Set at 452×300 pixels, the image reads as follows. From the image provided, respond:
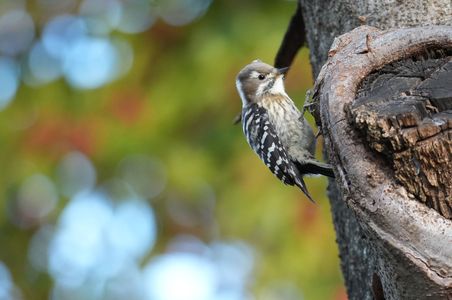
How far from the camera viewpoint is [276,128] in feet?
14.9

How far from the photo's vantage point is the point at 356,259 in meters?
3.02

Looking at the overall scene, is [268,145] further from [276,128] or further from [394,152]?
[394,152]

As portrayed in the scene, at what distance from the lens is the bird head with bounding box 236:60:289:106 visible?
15.4 ft

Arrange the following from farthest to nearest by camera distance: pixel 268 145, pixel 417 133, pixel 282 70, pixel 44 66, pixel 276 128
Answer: pixel 44 66
pixel 276 128
pixel 268 145
pixel 282 70
pixel 417 133

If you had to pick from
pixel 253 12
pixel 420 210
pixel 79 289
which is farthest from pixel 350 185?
pixel 79 289

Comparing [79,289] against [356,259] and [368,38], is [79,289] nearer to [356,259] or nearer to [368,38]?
[356,259]

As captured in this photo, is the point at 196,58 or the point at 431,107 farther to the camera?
the point at 196,58

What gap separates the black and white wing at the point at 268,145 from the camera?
4145mm

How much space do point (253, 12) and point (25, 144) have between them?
6.16 feet

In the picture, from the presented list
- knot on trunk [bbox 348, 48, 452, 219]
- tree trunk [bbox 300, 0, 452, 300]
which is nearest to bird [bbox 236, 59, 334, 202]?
tree trunk [bbox 300, 0, 452, 300]

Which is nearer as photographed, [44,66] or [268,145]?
[268,145]

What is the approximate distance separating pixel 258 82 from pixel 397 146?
2737 mm

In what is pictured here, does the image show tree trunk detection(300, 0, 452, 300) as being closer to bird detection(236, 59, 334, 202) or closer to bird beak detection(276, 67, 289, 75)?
bird detection(236, 59, 334, 202)

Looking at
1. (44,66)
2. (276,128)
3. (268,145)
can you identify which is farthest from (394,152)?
(44,66)
